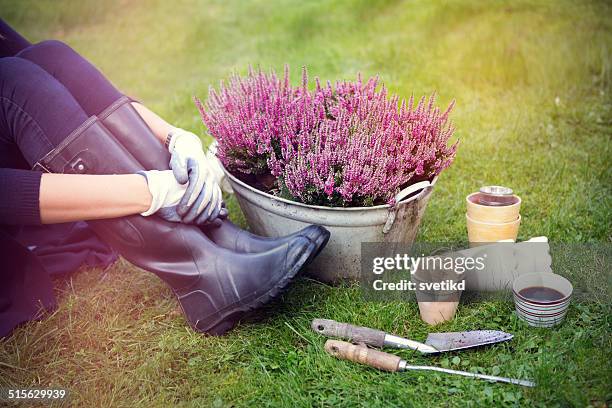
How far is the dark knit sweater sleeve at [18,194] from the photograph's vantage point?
1.98m

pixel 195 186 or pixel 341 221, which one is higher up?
pixel 195 186

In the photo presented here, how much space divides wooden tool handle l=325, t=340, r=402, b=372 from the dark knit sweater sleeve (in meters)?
1.13

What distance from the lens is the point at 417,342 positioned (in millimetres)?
2127

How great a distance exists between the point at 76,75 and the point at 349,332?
151 centimetres

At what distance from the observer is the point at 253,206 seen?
246cm

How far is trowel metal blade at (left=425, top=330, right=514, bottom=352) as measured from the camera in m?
2.10

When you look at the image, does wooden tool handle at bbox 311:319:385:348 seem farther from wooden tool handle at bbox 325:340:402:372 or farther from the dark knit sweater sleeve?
the dark knit sweater sleeve

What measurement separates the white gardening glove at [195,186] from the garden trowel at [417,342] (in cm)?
61

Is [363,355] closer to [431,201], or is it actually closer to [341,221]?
[341,221]

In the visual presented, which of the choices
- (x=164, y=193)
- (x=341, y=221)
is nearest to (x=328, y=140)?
(x=341, y=221)

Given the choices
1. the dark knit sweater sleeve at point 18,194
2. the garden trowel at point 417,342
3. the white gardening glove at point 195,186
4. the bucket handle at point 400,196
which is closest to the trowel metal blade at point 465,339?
the garden trowel at point 417,342

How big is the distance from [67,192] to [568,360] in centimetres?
180

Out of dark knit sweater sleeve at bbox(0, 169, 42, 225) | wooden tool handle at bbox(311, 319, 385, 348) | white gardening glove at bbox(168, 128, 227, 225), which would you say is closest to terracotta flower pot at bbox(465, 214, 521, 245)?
wooden tool handle at bbox(311, 319, 385, 348)

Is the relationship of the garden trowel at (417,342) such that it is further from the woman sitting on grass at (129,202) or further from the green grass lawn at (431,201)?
the woman sitting on grass at (129,202)
